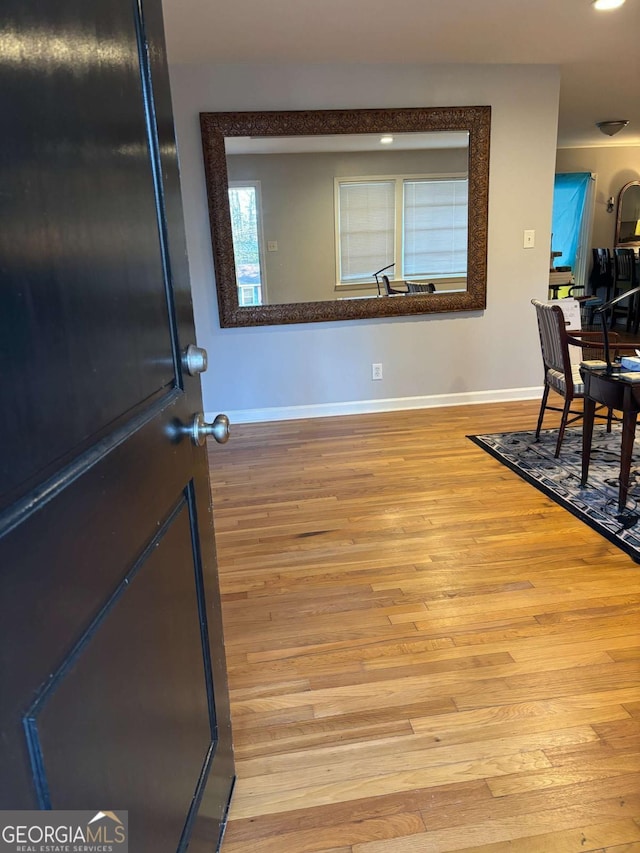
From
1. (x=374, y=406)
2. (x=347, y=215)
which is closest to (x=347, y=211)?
(x=347, y=215)

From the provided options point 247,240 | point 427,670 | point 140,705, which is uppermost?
point 247,240

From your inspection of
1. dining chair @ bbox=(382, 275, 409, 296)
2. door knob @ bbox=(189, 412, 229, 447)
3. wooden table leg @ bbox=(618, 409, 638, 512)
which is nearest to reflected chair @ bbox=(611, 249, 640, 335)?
dining chair @ bbox=(382, 275, 409, 296)

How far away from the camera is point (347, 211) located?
4.09 metres

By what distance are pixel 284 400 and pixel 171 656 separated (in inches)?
137

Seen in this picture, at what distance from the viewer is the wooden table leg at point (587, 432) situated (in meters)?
2.78

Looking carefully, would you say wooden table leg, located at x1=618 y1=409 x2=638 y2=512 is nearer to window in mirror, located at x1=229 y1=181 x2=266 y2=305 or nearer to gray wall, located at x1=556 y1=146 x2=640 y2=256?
window in mirror, located at x1=229 y1=181 x2=266 y2=305

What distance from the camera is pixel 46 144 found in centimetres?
56

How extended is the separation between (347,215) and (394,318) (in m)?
0.82

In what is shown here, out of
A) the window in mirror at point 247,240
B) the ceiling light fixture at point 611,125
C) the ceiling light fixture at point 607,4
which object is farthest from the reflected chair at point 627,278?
the window in mirror at point 247,240

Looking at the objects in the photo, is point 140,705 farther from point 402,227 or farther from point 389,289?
point 402,227

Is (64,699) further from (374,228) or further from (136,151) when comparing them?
(374,228)

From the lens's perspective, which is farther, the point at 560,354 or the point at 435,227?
the point at 435,227

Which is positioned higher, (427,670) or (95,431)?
(95,431)

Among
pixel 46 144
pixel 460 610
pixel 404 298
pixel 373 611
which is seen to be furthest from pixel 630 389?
pixel 46 144
